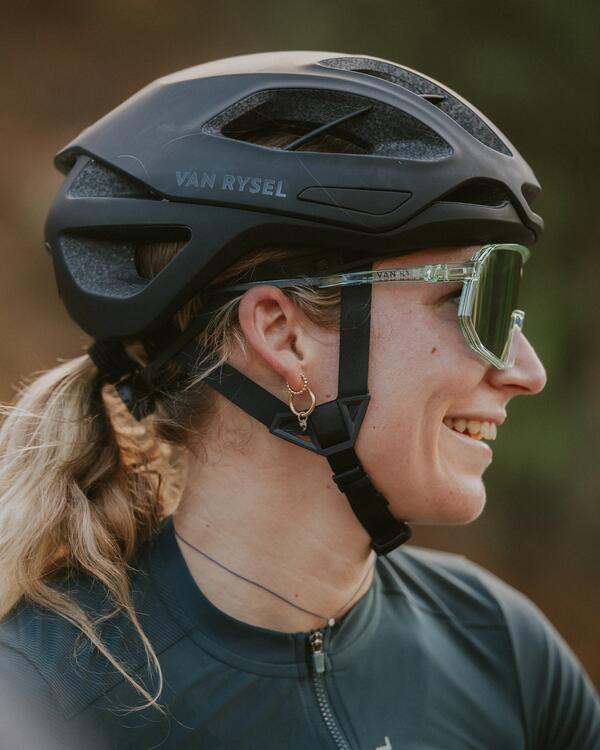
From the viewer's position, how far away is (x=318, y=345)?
7.46 ft

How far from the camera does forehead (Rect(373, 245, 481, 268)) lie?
2.25 m

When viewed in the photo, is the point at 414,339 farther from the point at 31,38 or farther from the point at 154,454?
the point at 31,38

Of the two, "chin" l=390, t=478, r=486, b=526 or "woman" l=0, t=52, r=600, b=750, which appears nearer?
"woman" l=0, t=52, r=600, b=750

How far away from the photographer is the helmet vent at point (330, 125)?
2.25m

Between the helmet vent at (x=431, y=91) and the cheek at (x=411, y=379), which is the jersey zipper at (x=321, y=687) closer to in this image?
the cheek at (x=411, y=379)

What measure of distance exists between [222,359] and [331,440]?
339 mm

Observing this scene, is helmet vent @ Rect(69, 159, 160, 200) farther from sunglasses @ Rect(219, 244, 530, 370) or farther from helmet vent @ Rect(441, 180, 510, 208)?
helmet vent @ Rect(441, 180, 510, 208)

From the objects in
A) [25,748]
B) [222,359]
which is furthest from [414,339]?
[25,748]

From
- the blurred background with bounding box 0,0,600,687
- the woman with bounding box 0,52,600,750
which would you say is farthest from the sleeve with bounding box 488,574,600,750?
the blurred background with bounding box 0,0,600,687

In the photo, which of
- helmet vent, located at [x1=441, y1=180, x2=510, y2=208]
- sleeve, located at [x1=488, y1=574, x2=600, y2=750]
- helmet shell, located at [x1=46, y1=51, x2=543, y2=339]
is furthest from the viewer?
sleeve, located at [x1=488, y1=574, x2=600, y2=750]

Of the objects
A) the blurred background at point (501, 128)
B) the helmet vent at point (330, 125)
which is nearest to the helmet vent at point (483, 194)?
the helmet vent at point (330, 125)

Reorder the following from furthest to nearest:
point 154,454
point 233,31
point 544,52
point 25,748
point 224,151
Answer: point 233,31, point 544,52, point 154,454, point 224,151, point 25,748

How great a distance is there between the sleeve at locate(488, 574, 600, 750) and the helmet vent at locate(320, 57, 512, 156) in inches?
52.1

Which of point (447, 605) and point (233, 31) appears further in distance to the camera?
point (233, 31)
